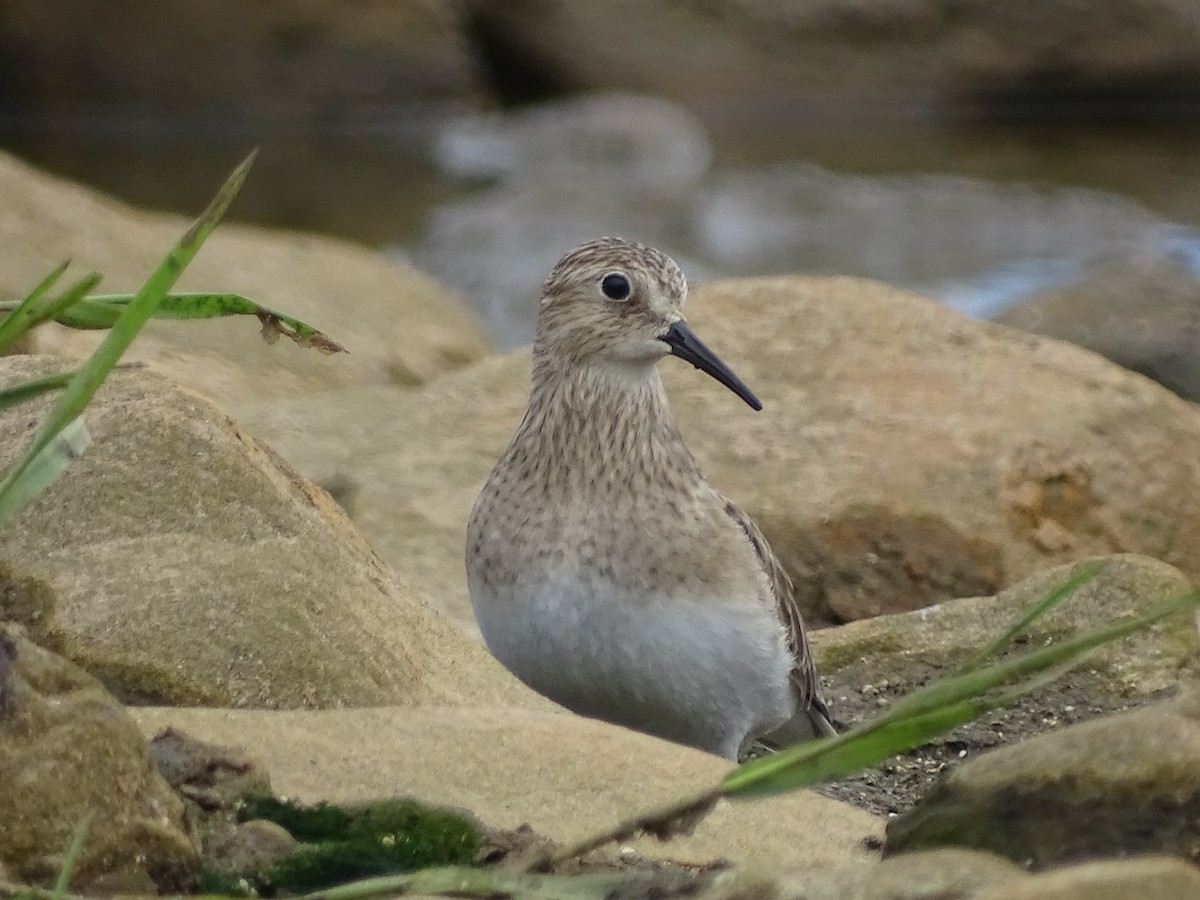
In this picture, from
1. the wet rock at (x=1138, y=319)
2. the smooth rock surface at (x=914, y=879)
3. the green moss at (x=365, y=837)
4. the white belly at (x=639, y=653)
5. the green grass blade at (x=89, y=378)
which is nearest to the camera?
the smooth rock surface at (x=914, y=879)

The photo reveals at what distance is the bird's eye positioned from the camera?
5.68m

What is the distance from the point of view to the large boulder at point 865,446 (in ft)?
23.6

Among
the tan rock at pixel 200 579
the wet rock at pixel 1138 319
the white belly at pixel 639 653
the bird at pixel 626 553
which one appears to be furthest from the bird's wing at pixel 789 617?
the wet rock at pixel 1138 319

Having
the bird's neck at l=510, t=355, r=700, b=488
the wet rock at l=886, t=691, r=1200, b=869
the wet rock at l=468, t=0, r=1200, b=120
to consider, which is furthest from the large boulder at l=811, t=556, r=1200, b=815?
the wet rock at l=468, t=0, r=1200, b=120

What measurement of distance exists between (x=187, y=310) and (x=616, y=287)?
231 centimetres

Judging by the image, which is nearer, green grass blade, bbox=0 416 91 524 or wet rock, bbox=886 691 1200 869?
wet rock, bbox=886 691 1200 869

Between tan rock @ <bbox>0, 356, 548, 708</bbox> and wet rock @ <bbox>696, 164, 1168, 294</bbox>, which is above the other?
wet rock @ <bbox>696, 164, 1168, 294</bbox>

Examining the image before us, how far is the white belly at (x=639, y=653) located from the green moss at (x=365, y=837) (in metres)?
1.81

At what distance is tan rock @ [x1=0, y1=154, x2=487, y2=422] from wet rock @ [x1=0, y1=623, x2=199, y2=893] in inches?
196

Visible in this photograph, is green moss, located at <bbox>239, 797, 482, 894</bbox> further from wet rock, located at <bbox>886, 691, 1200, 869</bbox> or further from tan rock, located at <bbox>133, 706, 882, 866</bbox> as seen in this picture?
wet rock, located at <bbox>886, 691, 1200, 869</bbox>

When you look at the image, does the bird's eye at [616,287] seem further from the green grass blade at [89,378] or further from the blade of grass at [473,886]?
the blade of grass at [473,886]

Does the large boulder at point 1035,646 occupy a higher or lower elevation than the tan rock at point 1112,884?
higher

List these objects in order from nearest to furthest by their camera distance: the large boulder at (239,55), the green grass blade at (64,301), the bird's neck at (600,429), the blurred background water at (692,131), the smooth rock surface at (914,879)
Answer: the smooth rock surface at (914,879) < the green grass blade at (64,301) < the bird's neck at (600,429) < the blurred background water at (692,131) < the large boulder at (239,55)

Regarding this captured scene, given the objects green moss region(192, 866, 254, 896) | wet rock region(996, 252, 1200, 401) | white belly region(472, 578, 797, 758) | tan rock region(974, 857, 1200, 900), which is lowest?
tan rock region(974, 857, 1200, 900)
